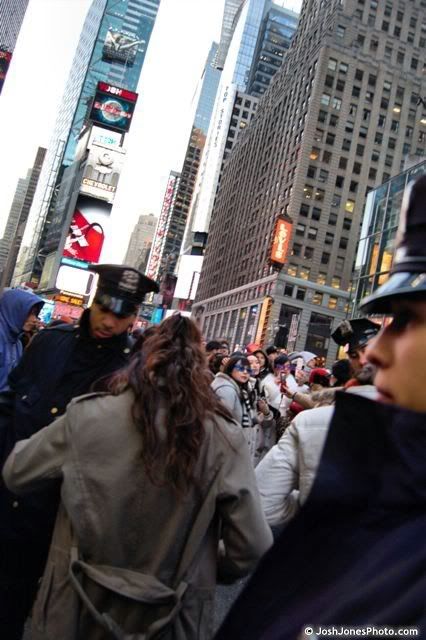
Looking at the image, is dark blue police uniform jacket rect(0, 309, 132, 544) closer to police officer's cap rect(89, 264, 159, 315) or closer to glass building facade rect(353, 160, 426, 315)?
police officer's cap rect(89, 264, 159, 315)

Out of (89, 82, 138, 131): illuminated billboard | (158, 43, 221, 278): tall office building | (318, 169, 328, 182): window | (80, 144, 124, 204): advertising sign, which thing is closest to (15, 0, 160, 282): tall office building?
(80, 144, 124, 204): advertising sign

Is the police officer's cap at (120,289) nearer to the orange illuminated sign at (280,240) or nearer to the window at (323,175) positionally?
the orange illuminated sign at (280,240)

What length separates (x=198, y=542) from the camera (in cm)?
197

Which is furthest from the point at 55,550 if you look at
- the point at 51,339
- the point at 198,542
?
the point at 51,339

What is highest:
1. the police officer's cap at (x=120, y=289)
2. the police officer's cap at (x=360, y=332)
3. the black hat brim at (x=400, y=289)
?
the police officer's cap at (x=360, y=332)

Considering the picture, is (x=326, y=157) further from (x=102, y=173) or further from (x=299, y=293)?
(x=102, y=173)

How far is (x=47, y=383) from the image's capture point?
9.50 ft

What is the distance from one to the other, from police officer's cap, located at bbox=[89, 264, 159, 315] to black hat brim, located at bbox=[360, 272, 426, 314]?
2.39 metres

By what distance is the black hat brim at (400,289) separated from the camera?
85 cm

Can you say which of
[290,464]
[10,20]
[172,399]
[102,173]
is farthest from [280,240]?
[10,20]

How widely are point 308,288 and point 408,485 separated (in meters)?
60.5

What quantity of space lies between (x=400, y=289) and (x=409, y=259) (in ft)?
0.26

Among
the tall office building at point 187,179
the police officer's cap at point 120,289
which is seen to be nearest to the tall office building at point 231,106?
the tall office building at point 187,179

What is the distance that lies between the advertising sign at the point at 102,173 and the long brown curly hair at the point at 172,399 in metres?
→ 55.5
